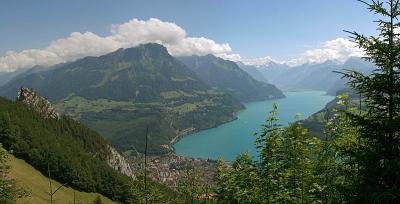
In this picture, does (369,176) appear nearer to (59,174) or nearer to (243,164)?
(243,164)

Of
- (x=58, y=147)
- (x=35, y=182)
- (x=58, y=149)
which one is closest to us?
(x=35, y=182)

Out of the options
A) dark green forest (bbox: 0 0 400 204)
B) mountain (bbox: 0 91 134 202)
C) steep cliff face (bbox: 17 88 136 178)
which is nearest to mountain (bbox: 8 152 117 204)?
mountain (bbox: 0 91 134 202)

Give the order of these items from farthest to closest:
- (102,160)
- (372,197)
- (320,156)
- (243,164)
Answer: (102,160) → (243,164) → (320,156) → (372,197)

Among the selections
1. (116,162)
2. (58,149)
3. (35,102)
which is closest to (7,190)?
(58,149)

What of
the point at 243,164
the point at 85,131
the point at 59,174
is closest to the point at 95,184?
the point at 59,174

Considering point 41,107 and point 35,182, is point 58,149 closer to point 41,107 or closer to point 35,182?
point 41,107
